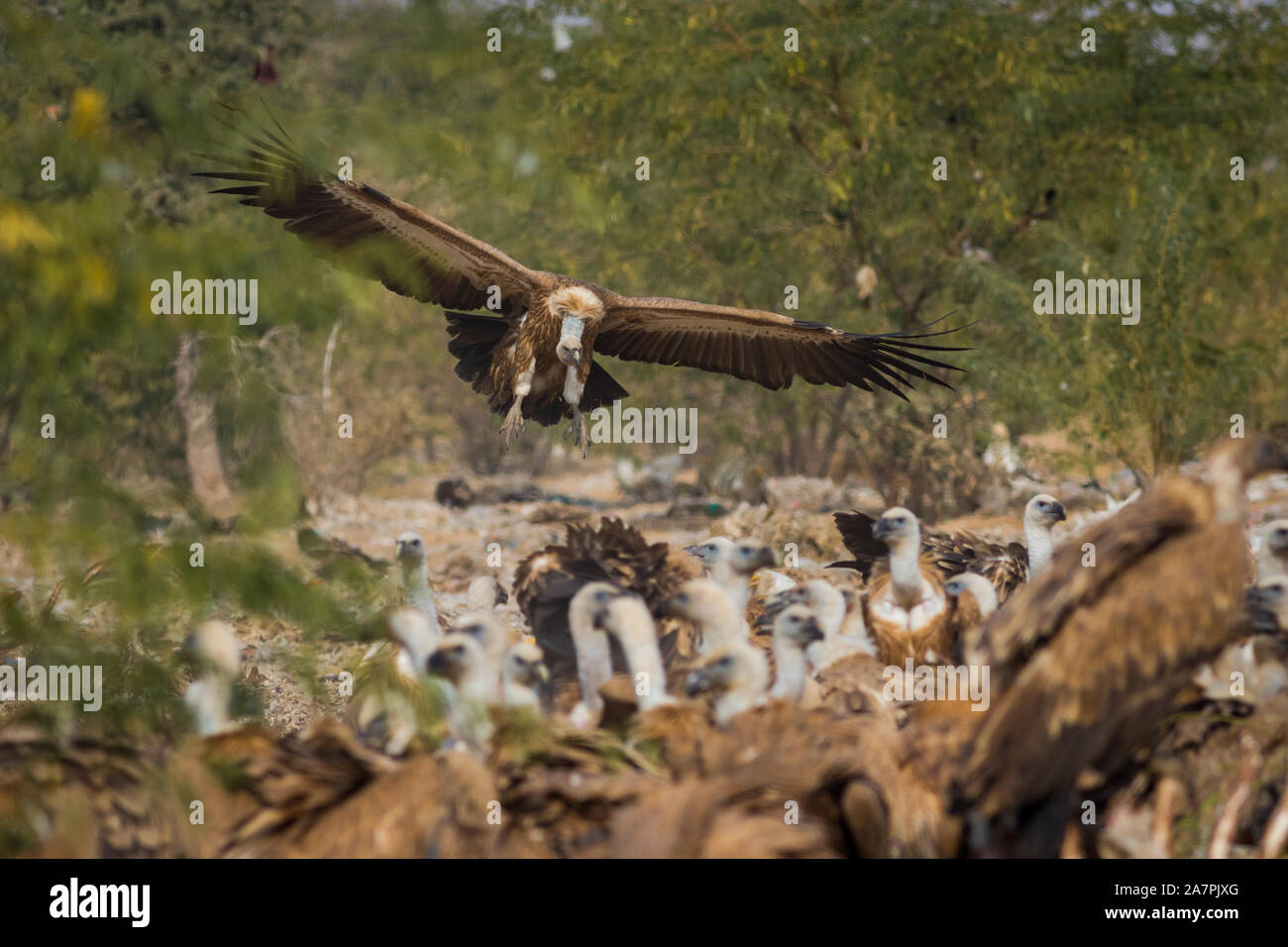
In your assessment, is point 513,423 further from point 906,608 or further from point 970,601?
point 970,601

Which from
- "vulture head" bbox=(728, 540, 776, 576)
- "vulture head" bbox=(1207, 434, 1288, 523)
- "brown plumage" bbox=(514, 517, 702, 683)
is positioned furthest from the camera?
"brown plumage" bbox=(514, 517, 702, 683)

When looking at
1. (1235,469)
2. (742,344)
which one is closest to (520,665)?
(1235,469)

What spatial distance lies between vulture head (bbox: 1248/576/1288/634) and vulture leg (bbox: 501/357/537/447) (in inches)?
155

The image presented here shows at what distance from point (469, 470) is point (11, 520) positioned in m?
20.0

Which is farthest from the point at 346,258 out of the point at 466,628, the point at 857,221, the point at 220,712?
the point at 857,221

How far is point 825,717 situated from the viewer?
3889 millimetres

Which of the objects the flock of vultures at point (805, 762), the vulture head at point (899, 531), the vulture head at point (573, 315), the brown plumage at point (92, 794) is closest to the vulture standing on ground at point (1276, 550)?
the flock of vultures at point (805, 762)

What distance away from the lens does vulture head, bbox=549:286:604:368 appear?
726cm

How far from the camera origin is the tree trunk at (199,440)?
1606 centimetres

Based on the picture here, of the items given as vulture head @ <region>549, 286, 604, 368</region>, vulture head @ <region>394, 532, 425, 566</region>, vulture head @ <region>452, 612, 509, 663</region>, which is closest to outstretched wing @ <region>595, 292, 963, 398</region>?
vulture head @ <region>549, 286, 604, 368</region>

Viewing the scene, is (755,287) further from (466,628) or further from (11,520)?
(11,520)

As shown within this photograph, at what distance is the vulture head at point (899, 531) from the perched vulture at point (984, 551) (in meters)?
0.38

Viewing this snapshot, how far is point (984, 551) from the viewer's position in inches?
295

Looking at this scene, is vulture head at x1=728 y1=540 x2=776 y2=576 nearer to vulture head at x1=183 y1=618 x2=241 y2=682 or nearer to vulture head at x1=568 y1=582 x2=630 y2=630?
vulture head at x1=568 y1=582 x2=630 y2=630
